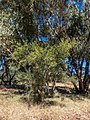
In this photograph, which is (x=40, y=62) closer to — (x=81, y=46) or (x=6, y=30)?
(x=6, y=30)

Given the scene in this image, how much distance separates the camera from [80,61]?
55.8ft

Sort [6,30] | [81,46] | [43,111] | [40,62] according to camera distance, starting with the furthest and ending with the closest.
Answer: [81,46] < [6,30] < [40,62] < [43,111]

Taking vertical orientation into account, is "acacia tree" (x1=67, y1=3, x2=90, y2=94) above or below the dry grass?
above

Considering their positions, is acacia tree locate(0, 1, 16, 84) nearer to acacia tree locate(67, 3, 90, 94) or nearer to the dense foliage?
the dense foliage

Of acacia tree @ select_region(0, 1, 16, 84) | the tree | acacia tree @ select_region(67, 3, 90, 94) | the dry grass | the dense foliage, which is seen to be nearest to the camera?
the dry grass

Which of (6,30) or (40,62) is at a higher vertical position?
(6,30)

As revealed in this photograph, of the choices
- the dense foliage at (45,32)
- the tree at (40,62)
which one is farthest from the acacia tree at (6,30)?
the tree at (40,62)

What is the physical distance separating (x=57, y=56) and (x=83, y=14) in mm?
6697

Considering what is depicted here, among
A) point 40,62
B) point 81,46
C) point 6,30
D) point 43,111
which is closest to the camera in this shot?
point 43,111

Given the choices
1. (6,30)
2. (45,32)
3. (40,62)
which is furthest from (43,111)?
(45,32)

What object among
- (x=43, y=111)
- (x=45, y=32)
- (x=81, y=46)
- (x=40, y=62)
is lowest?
(x=43, y=111)

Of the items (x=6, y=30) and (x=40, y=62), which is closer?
(x=40, y=62)

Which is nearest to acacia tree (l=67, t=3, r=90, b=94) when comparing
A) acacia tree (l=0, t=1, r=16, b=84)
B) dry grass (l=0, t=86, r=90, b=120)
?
acacia tree (l=0, t=1, r=16, b=84)

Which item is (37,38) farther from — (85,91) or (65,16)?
(85,91)
